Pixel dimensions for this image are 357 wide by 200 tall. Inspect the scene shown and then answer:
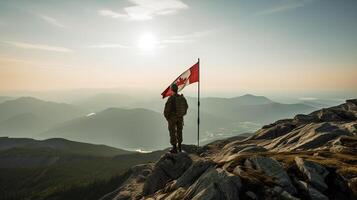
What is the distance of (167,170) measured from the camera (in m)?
24.9

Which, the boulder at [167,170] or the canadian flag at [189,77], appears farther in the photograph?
the canadian flag at [189,77]

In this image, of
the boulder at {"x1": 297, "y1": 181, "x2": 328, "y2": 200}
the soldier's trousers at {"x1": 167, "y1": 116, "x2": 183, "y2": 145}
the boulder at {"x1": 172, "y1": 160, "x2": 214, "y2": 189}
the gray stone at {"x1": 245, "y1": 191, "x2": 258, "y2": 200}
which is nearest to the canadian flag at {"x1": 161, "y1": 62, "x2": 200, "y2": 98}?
the soldier's trousers at {"x1": 167, "y1": 116, "x2": 183, "y2": 145}

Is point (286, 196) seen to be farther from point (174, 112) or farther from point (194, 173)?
point (174, 112)

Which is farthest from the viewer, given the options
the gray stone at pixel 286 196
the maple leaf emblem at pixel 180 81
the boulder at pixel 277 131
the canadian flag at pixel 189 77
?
the boulder at pixel 277 131

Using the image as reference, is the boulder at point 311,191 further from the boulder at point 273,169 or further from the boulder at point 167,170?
the boulder at point 167,170

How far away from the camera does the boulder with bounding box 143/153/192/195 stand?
24.4 m

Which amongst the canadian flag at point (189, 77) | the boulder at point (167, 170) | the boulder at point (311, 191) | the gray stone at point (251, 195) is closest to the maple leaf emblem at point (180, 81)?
the canadian flag at point (189, 77)

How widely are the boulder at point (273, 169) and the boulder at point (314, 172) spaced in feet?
3.85

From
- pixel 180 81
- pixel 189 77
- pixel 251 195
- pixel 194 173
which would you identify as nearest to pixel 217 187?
pixel 251 195

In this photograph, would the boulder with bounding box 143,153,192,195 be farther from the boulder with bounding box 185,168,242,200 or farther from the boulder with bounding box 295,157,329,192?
the boulder with bounding box 295,157,329,192

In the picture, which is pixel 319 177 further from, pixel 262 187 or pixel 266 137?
pixel 266 137

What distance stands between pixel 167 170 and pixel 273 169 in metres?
11.5

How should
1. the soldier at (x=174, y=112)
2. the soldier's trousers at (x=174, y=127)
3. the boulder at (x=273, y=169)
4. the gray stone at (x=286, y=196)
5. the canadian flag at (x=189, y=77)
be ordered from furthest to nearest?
the canadian flag at (x=189, y=77)
the soldier's trousers at (x=174, y=127)
the soldier at (x=174, y=112)
the boulder at (x=273, y=169)
the gray stone at (x=286, y=196)

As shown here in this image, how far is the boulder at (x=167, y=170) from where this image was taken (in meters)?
24.4
